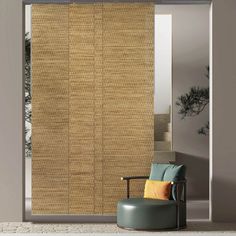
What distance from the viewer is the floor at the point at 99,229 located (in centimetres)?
779

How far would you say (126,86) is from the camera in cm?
880

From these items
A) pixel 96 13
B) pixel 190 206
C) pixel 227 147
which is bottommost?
pixel 190 206

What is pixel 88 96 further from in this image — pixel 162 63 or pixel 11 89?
pixel 162 63

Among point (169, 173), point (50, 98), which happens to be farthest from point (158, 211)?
point (50, 98)

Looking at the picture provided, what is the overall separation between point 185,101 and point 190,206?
176cm

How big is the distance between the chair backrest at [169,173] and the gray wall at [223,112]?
0.56 meters

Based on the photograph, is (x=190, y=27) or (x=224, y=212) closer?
(x=224, y=212)

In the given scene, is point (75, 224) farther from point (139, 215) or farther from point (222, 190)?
point (222, 190)

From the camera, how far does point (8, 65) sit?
28.1 feet

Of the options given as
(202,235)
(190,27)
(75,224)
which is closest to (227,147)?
(202,235)

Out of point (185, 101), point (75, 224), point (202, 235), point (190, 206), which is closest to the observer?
point (202, 235)

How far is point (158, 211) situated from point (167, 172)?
627 millimetres

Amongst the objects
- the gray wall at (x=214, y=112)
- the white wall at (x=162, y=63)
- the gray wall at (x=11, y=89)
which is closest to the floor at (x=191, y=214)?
the gray wall at (x=214, y=112)

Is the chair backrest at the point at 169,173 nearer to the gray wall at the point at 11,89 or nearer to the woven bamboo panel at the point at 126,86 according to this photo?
the woven bamboo panel at the point at 126,86
